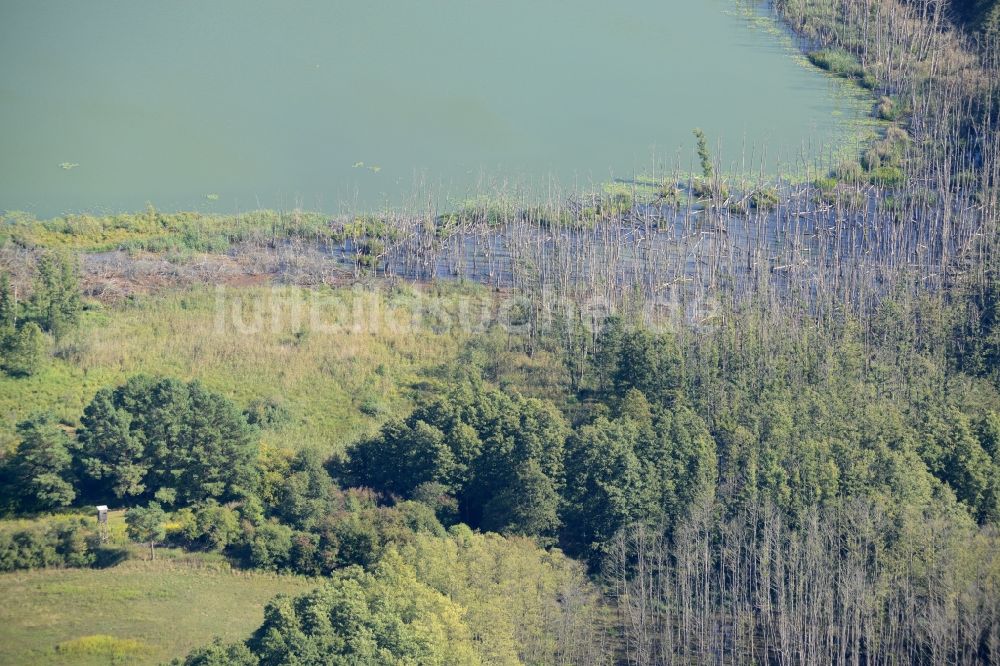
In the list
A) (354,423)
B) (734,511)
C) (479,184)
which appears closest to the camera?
(734,511)

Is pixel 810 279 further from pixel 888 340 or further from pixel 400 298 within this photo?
pixel 400 298

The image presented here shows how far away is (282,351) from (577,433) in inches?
701

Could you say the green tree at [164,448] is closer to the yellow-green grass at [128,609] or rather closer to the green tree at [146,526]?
the green tree at [146,526]

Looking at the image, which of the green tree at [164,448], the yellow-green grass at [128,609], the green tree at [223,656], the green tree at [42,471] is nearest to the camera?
the green tree at [223,656]

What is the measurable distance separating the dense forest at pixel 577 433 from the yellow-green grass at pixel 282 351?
27cm

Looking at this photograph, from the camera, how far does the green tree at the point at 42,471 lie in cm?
5741

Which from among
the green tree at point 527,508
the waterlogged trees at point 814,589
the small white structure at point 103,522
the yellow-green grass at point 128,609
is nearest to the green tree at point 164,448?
the small white structure at point 103,522

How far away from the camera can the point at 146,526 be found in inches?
2180

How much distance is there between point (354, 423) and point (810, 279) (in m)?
23.6

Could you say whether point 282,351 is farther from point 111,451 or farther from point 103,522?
point 103,522

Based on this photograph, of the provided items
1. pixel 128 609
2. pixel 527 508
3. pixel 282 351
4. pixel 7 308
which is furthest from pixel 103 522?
pixel 282 351

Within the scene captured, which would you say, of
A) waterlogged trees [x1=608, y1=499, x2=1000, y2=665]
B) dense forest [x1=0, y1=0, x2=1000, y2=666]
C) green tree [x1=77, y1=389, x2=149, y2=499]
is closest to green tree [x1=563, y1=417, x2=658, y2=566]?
dense forest [x1=0, y1=0, x2=1000, y2=666]

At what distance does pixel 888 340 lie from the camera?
6831 centimetres

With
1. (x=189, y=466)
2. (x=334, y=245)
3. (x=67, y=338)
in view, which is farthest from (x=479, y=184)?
(x=189, y=466)
